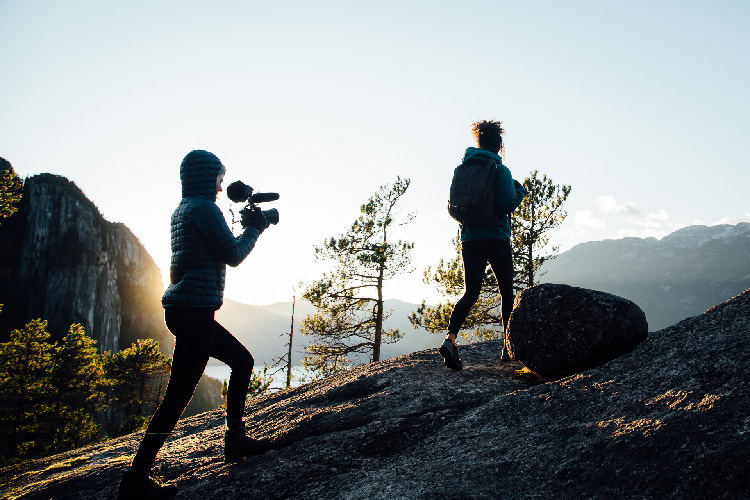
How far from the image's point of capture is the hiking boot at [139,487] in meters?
2.77

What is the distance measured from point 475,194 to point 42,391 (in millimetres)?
27305

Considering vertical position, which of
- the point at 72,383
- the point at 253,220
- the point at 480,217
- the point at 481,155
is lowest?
the point at 72,383

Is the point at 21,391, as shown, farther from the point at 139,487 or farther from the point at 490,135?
the point at 490,135

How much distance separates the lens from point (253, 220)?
3.26 metres

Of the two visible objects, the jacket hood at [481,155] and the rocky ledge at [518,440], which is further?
the jacket hood at [481,155]

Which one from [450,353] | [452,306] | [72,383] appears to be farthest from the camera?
[72,383]

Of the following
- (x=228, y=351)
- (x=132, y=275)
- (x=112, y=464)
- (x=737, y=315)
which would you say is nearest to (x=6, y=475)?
(x=112, y=464)

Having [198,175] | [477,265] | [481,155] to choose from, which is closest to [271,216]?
[198,175]

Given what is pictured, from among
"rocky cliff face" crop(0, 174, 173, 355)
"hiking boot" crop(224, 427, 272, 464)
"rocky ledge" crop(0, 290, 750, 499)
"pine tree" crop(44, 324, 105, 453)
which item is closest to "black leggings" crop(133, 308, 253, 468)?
"rocky ledge" crop(0, 290, 750, 499)

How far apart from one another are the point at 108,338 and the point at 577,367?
63124 millimetres

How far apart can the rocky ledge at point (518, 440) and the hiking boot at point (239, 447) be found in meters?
0.08

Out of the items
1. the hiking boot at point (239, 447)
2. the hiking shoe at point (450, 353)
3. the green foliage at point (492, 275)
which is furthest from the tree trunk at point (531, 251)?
the hiking boot at point (239, 447)

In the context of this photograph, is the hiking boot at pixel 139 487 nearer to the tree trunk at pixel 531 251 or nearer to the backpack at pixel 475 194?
the backpack at pixel 475 194

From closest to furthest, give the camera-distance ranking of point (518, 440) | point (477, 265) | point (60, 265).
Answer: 1. point (518, 440)
2. point (477, 265)
3. point (60, 265)
